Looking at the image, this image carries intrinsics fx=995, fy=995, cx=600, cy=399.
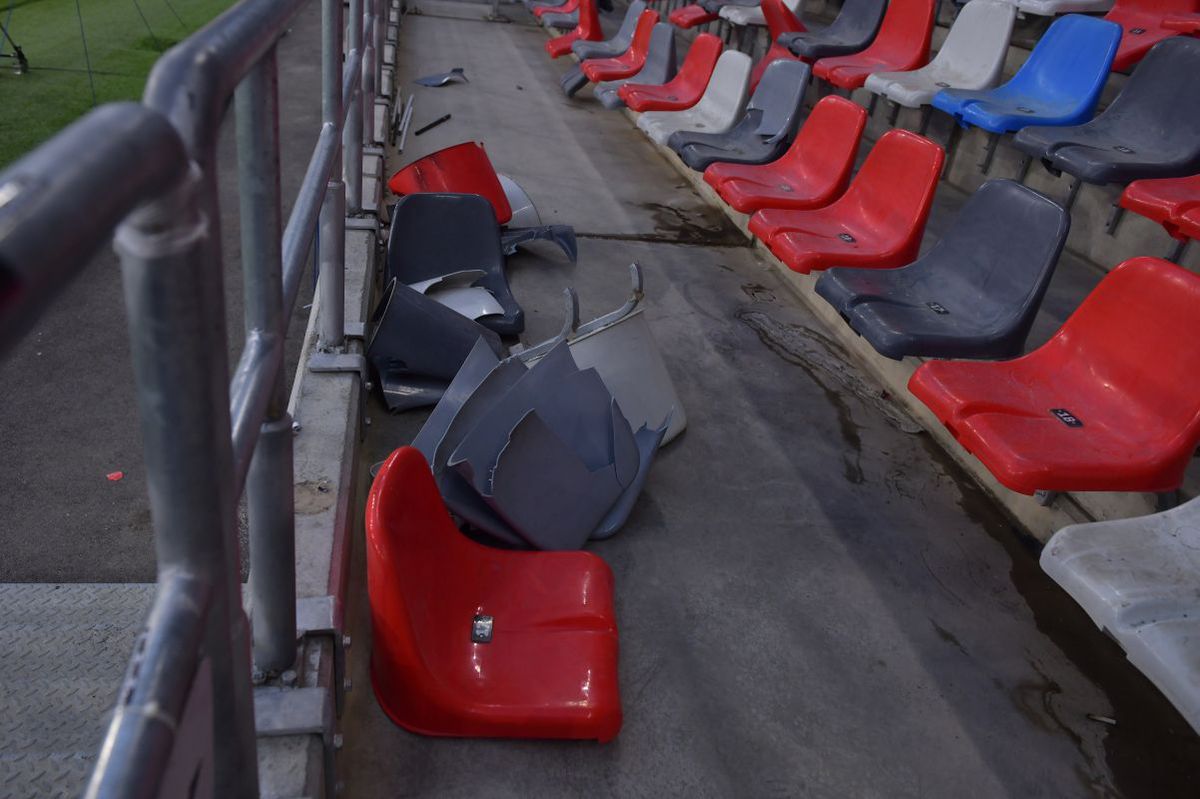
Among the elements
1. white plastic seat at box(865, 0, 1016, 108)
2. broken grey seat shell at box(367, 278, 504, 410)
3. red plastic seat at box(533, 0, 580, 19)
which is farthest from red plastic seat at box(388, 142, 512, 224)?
red plastic seat at box(533, 0, 580, 19)

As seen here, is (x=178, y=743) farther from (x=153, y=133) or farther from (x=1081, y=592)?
(x=1081, y=592)

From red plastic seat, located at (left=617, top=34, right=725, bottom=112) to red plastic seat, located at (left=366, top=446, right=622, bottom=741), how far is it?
3901 millimetres

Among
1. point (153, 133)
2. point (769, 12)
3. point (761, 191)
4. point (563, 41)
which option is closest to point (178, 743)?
point (153, 133)

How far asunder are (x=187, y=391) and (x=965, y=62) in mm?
4281

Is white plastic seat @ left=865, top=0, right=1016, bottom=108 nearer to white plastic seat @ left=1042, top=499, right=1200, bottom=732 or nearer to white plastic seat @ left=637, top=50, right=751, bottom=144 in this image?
white plastic seat @ left=637, top=50, right=751, bottom=144

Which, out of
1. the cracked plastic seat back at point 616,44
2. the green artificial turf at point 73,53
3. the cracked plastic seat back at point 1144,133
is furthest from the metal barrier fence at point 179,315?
the cracked plastic seat back at point 616,44

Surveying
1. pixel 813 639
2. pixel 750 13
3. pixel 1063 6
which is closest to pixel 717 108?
pixel 750 13

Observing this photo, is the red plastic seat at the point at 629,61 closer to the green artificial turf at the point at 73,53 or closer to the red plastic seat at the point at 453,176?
the green artificial turf at the point at 73,53

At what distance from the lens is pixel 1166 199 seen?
259 cm

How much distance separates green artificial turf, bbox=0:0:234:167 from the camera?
20.8ft

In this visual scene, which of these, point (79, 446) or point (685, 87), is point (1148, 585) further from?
point (685, 87)

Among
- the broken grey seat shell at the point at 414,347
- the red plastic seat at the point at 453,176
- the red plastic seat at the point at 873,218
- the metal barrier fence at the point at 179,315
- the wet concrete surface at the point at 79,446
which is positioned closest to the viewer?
the metal barrier fence at the point at 179,315

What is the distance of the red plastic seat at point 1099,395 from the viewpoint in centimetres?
201

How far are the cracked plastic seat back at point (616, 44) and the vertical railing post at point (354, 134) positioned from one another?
12.6ft
